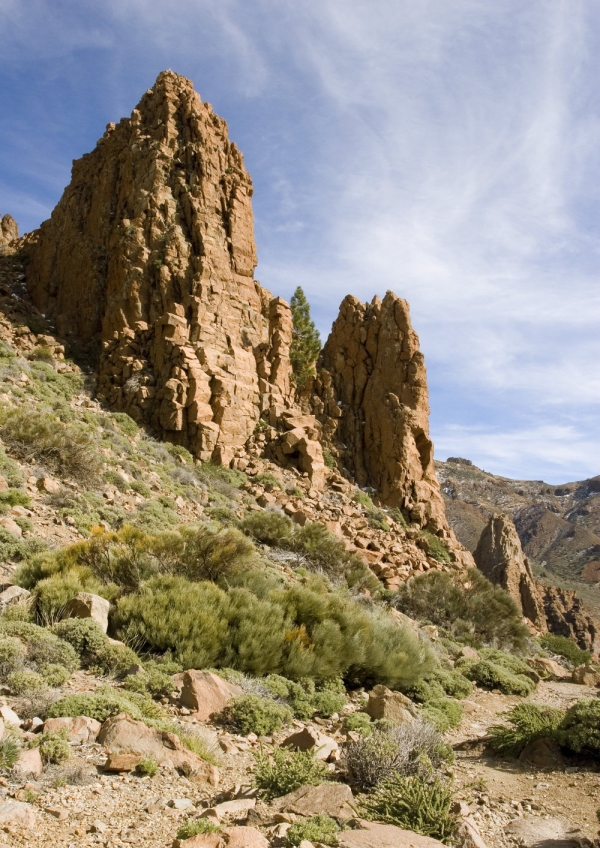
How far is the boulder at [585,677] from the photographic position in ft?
58.4

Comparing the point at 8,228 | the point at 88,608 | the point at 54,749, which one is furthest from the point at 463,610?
the point at 8,228

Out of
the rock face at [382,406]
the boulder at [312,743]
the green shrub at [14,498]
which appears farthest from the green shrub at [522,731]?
the rock face at [382,406]

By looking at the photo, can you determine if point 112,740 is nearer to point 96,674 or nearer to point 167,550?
point 96,674

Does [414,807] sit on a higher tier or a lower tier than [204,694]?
higher

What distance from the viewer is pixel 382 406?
112 feet

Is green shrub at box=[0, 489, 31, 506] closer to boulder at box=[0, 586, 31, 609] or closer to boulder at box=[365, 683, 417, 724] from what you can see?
boulder at box=[0, 586, 31, 609]

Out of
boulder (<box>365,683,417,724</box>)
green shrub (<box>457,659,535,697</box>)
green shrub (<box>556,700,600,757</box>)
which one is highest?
green shrub (<box>556,700,600,757</box>)

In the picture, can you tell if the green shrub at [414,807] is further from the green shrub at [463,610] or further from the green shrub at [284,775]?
the green shrub at [463,610]

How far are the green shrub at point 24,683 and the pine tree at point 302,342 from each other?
1154 inches

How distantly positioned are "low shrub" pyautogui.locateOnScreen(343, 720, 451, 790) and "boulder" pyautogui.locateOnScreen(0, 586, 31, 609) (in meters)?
5.53

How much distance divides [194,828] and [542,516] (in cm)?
10315

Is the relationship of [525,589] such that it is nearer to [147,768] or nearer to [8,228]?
[147,768]

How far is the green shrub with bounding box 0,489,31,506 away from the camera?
13.9 metres

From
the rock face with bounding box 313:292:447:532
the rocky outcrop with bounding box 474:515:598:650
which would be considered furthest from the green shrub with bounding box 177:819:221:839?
the rocky outcrop with bounding box 474:515:598:650
